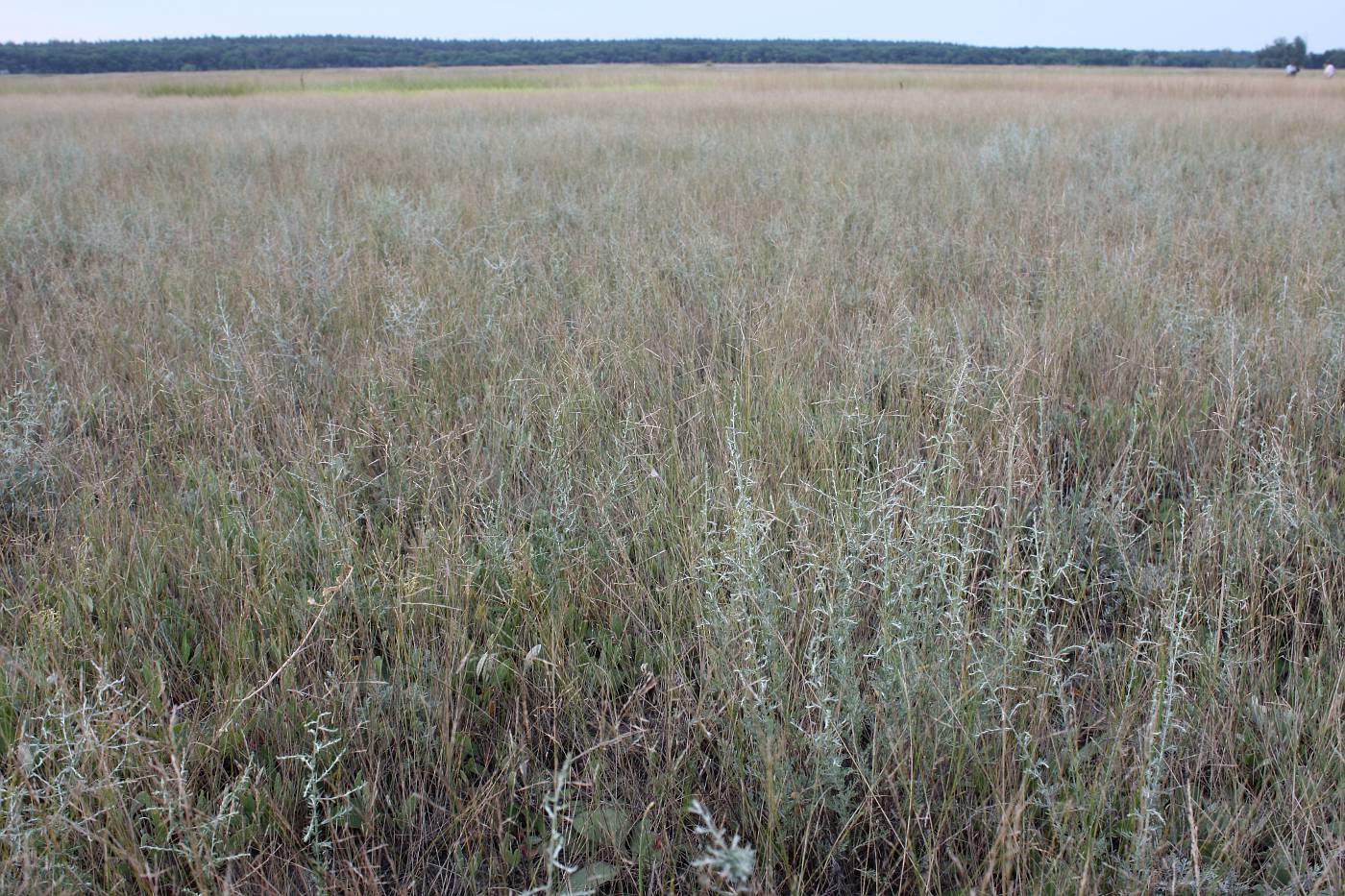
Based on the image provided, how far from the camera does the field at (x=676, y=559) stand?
4.65 ft

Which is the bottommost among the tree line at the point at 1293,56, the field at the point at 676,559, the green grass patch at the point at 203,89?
the field at the point at 676,559

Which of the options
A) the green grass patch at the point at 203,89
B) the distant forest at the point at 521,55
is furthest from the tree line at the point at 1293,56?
the green grass patch at the point at 203,89

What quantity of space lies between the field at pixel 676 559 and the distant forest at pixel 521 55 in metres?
70.8

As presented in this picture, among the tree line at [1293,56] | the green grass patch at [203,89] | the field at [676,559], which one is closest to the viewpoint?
the field at [676,559]

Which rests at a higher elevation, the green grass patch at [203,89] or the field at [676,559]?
the green grass patch at [203,89]

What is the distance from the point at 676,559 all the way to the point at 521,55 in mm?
89995

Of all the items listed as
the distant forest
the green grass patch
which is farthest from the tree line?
the green grass patch

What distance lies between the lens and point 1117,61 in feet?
226

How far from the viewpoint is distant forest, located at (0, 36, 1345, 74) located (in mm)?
62656

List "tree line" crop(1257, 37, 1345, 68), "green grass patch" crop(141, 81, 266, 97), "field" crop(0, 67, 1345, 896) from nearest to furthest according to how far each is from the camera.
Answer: "field" crop(0, 67, 1345, 896) → "green grass patch" crop(141, 81, 266, 97) → "tree line" crop(1257, 37, 1345, 68)

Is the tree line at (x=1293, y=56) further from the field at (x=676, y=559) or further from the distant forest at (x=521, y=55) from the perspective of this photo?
the field at (x=676, y=559)

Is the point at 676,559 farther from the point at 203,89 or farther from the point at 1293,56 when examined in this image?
the point at 1293,56

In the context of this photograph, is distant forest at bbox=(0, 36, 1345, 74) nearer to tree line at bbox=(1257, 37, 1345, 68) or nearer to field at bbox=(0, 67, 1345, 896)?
tree line at bbox=(1257, 37, 1345, 68)

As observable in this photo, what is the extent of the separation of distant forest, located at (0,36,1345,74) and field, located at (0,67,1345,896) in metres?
70.8
